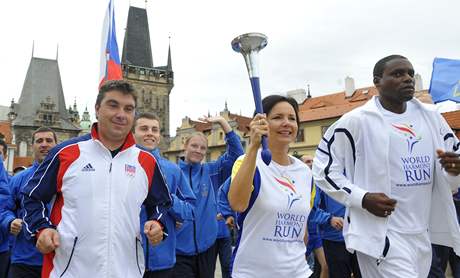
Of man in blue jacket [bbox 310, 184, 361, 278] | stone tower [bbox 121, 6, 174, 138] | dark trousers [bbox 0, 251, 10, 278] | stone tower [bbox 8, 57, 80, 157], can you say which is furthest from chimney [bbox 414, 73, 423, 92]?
stone tower [bbox 8, 57, 80, 157]

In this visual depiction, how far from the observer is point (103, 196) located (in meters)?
2.82

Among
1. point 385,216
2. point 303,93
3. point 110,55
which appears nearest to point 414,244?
point 385,216

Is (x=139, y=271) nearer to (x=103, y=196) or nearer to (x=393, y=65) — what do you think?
(x=103, y=196)

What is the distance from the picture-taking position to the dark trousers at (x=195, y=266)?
16.7 feet

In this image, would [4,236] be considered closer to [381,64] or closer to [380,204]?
[380,204]

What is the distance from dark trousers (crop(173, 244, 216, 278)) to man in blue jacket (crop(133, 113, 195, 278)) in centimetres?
57

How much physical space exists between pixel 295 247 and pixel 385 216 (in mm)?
658

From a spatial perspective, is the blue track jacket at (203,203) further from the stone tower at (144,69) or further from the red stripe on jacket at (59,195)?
the stone tower at (144,69)

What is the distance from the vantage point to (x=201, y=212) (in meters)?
5.49

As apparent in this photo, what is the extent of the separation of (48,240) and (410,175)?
8.09 ft

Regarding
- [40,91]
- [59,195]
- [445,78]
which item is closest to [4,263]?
[59,195]

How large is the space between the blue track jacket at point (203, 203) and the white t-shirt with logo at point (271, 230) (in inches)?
85.5

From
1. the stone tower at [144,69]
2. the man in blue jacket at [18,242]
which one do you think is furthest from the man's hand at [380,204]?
the stone tower at [144,69]

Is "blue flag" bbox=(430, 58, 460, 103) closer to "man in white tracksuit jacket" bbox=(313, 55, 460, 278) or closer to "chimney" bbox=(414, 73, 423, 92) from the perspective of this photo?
"man in white tracksuit jacket" bbox=(313, 55, 460, 278)
